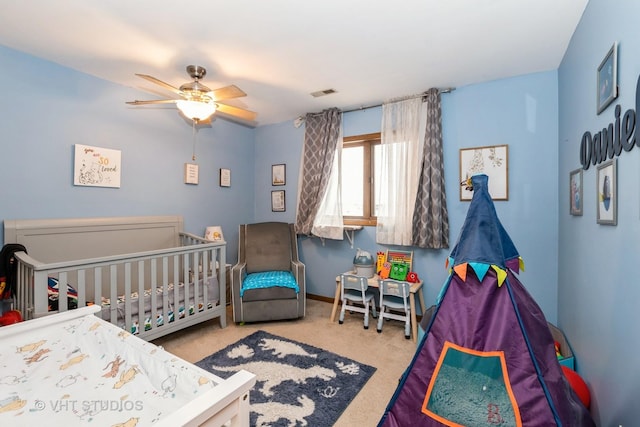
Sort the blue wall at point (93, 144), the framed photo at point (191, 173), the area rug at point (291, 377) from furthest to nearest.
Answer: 1. the framed photo at point (191, 173)
2. the blue wall at point (93, 144)
3. the area rug at point (291, 377)

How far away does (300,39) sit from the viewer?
2053 millimetres

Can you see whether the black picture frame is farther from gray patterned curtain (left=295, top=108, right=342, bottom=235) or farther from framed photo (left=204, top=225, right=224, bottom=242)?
framed photo (left=204, top=225, right=224, bottom=242)

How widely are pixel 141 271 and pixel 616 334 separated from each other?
2.82 m

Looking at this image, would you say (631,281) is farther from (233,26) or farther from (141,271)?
(141,271)

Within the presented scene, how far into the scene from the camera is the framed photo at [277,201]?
4047mm

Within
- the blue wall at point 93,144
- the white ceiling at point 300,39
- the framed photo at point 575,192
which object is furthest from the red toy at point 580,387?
the blue wall at point 93,144

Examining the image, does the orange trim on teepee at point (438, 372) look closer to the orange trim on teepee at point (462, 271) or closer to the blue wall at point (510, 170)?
the orange trim on teepee at point (462, 271)

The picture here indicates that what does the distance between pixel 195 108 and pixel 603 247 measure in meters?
2.75

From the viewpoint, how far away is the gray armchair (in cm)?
293

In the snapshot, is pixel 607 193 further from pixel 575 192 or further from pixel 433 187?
pixel 433 187

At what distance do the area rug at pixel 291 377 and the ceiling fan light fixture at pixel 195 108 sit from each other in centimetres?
197

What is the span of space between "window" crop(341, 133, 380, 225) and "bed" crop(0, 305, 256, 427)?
2.68 meters

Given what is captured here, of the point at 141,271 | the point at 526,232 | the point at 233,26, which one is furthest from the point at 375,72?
the point at 141,271

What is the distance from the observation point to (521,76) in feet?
8.36
